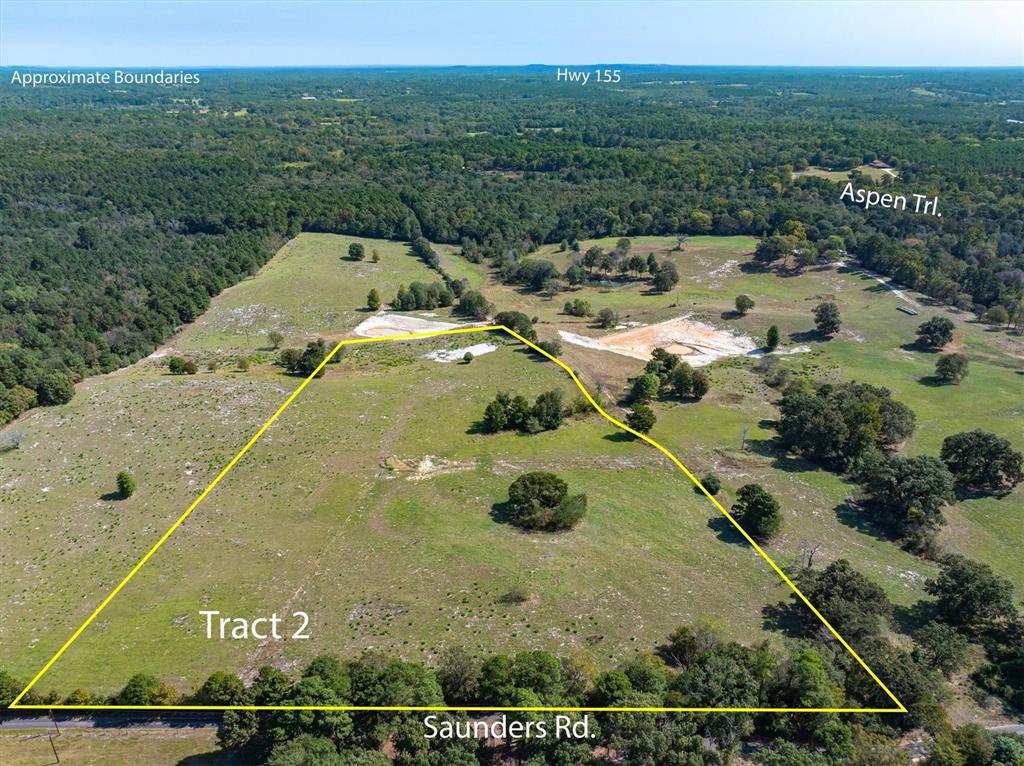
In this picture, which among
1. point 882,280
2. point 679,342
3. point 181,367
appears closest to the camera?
Result: point 181,367

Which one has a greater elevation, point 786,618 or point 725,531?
point 725,531

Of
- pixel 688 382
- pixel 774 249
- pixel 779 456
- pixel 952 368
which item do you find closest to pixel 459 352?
pixel 688 382

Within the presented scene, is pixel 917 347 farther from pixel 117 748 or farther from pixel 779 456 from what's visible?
pixel 117 748

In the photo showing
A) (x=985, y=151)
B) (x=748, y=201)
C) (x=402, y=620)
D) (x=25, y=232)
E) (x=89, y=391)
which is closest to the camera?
(x=402, y=620)

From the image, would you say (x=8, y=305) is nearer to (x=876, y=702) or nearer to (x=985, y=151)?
(x=876, y=702)

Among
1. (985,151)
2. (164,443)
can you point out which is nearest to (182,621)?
(164,443)

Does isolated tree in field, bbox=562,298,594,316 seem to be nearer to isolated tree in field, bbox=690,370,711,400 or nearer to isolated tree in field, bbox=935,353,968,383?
isolated tree in field, bbox=690,370,711,400
